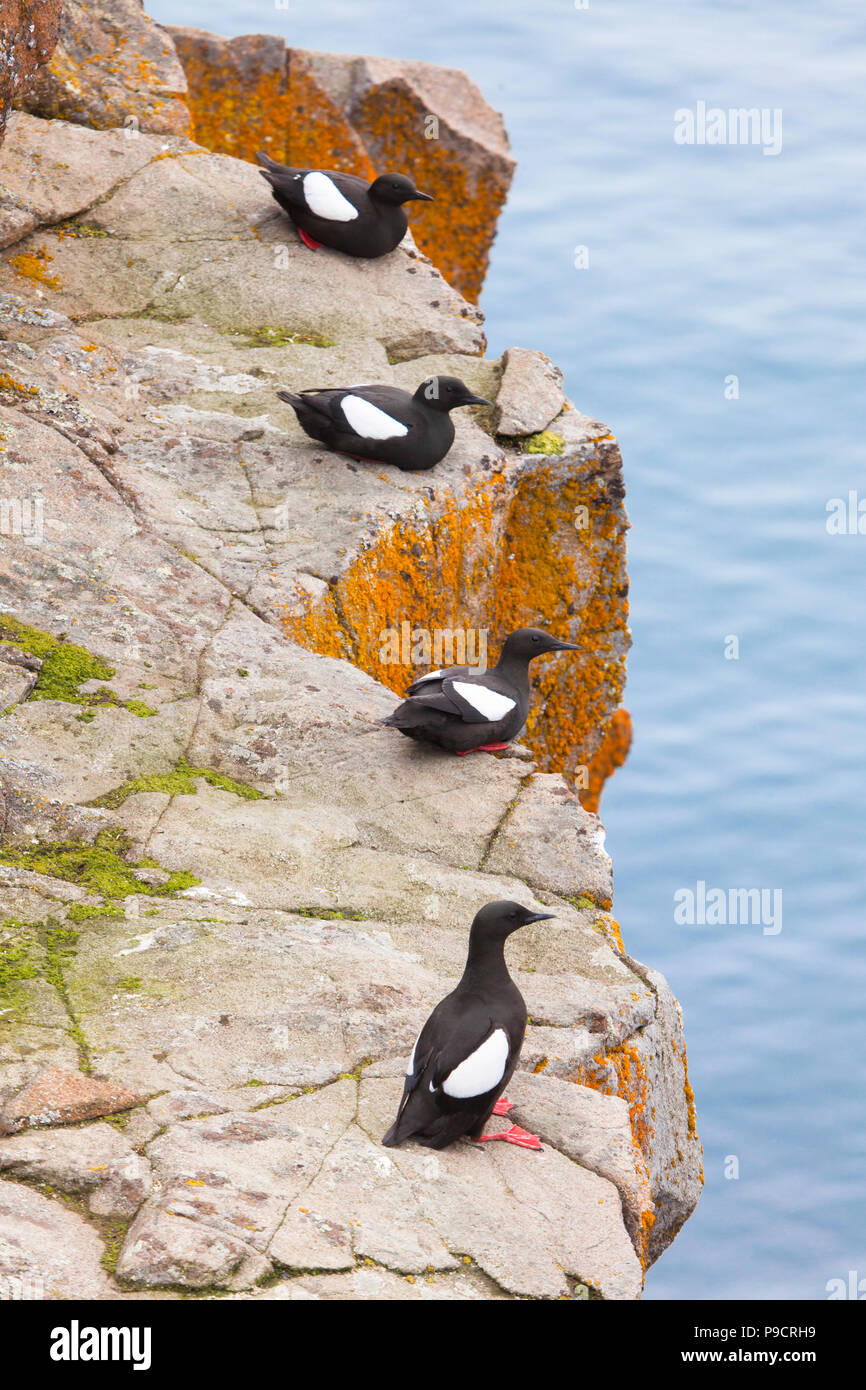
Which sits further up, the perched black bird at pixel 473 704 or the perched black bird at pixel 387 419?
the perched black bird at pixel 387 419

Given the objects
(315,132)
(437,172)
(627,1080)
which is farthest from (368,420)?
(437,172)

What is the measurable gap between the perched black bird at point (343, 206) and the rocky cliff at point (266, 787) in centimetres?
21

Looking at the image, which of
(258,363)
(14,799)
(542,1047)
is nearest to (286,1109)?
(542,1047)

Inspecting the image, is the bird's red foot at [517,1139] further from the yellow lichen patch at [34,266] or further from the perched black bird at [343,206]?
the perched black bird at [343,206]

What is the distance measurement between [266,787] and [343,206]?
5187 mm

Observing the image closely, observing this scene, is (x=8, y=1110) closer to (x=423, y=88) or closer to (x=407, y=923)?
(x=407, y=923)

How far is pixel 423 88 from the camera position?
51.7 ft

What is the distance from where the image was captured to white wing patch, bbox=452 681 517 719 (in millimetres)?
7078

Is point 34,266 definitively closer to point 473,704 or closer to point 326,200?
point 326,200

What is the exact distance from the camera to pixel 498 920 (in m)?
5.05

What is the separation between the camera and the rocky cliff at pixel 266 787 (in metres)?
4.48

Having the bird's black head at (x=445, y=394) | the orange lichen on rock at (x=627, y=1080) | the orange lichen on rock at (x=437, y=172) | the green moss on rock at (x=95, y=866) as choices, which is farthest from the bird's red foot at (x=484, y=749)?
the orange lichen on rock at (x=437, y=172)

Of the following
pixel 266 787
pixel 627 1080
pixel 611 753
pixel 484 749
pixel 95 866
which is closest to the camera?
pixel 627 1080

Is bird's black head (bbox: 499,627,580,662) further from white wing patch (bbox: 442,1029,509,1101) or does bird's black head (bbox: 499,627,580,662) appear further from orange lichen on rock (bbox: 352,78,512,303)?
orange lichen on rock (bbox: 352,78,512,303)
